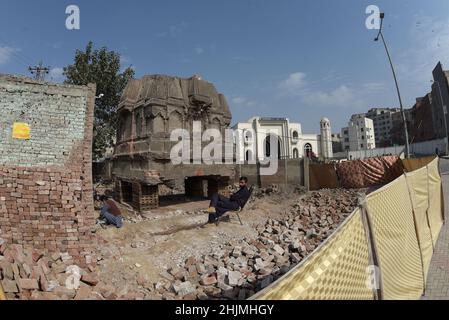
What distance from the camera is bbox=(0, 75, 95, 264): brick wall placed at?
542 cm

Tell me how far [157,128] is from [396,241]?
880 centimetres

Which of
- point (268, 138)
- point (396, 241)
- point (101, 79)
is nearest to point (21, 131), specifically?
point (396, 241)

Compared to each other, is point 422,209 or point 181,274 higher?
point 422,209

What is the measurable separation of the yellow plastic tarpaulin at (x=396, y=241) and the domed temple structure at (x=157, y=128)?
7.85 meters

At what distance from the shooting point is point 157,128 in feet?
34.1

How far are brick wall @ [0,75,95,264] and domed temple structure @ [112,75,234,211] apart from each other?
360 cm

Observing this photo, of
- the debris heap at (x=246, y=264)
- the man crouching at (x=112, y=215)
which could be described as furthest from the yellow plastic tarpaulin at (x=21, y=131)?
the debris heap at (x=246, y=264)

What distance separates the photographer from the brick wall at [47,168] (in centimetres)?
542

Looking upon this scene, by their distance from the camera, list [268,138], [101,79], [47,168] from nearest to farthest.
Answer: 1. [47,168]
2. [101,79]
3. [268,138]

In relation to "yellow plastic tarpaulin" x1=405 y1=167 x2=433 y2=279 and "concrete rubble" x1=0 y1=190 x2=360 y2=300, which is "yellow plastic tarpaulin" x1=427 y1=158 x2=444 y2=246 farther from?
"concrete rubble" x1=0 y1=190 x2=360 y2=300

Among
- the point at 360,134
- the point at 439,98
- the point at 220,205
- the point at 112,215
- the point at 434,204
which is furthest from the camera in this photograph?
the point at 360,134

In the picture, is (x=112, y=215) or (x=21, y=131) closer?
(x=21, y=131)

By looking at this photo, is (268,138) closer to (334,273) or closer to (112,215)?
(112,215)

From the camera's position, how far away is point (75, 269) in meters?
4.97
